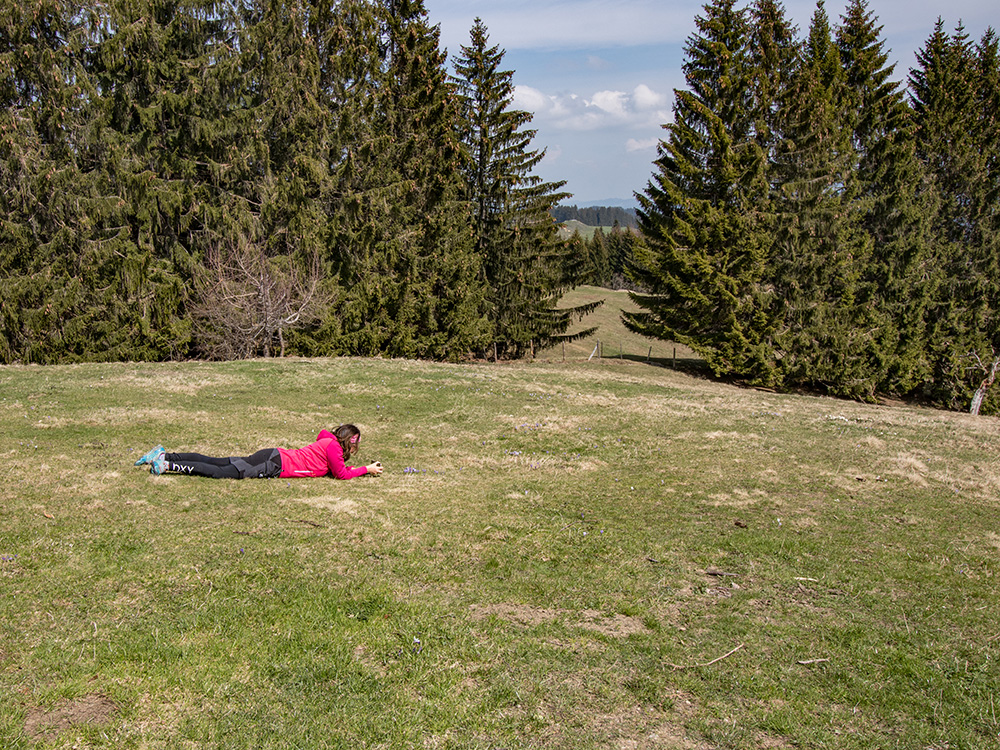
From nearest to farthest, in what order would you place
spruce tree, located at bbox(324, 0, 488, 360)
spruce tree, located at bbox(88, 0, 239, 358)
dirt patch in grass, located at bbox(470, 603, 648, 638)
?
dirt patch in grass, located at bbox(470, 603, 648, 638), spruce tree, located at bbox(88, 0, 239, 358), spruce tree, located at bbox(324, 0, 488, 360)

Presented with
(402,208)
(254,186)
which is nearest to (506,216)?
(402,208)

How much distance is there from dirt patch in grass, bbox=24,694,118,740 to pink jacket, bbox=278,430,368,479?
5391mm

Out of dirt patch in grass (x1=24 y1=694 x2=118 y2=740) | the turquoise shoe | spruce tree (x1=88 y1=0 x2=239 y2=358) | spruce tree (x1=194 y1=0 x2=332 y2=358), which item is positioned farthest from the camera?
spruce tree (x1=194 y1=0 x2=332 y2=358)

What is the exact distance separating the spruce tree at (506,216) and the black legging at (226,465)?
2705 centimetres

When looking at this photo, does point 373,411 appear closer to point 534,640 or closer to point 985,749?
point 534,640

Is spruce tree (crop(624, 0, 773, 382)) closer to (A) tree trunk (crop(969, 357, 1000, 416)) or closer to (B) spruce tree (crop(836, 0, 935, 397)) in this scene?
(B) spruce tree (crop(836, 0, 935, 397))

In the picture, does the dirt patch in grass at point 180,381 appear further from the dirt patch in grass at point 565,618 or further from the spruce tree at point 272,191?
the dirt patch in grass at point 565,618

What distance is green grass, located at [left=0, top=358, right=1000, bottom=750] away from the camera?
4.82 meters

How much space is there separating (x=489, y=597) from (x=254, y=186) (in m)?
27.8

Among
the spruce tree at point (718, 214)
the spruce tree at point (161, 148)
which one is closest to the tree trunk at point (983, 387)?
the spruce tree at point (718, 214)

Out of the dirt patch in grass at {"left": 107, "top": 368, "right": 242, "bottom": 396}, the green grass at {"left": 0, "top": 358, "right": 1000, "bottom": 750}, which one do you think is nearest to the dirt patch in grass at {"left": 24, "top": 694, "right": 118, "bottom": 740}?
the green grass at {"left": 0, "top": 358, "right": 1000, "bottom": 750}

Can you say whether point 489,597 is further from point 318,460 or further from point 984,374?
point 984,374

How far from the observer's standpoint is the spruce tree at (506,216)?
3544cm

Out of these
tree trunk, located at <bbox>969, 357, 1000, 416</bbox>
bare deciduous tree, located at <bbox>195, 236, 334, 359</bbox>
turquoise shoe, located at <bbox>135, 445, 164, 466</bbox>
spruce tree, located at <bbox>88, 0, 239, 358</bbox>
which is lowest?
tree trunk, located at <bbox>969, 357, 1000, 416</bbox>
